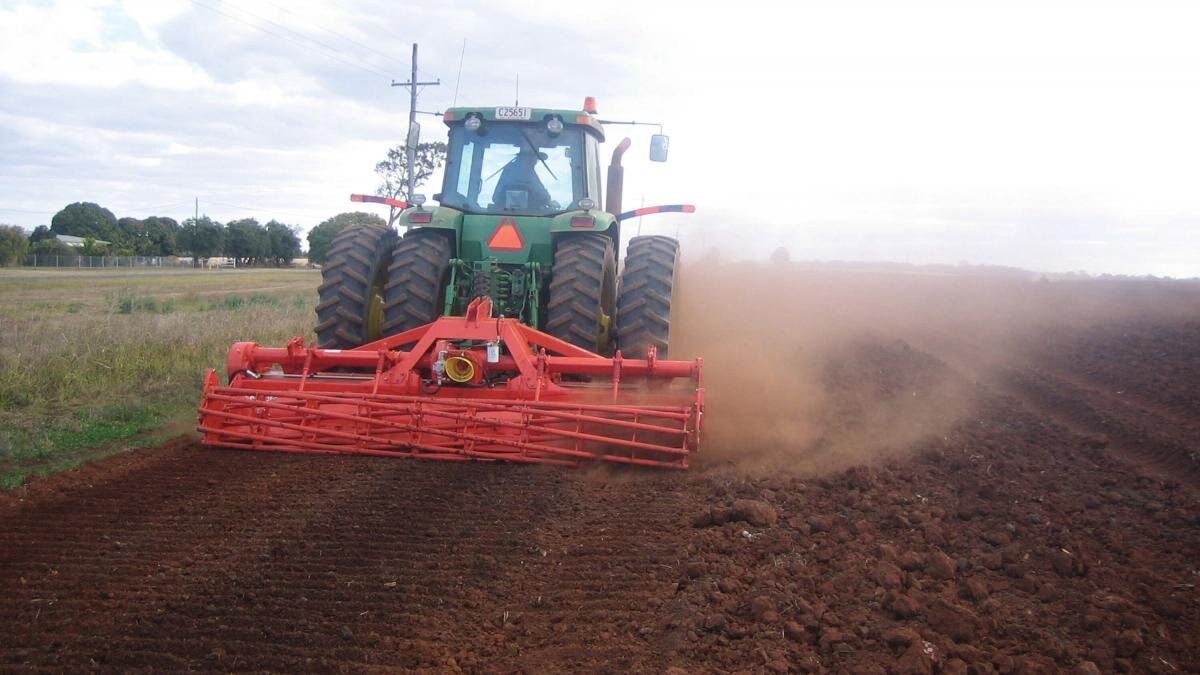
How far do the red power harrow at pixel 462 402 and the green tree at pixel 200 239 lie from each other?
63558 mm

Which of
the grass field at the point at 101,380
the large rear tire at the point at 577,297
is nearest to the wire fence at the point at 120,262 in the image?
the grass field at the point at 101,380

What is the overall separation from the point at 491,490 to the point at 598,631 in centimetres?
202

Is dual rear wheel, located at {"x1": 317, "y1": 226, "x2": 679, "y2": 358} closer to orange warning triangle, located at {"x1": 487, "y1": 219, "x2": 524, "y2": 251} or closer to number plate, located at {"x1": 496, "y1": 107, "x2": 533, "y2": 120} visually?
orange warning triangle, located at {"x1": 487, "y1": 219, "x2": 524, "y2": 251}

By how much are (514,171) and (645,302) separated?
5.63 feet

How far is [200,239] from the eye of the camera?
6488cm

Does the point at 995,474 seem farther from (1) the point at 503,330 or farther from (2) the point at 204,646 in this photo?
(2) the point at 204,646

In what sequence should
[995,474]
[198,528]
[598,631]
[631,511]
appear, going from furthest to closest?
1. [995,474]
2. [631,511]
3. [198,528]
4. [598,631]

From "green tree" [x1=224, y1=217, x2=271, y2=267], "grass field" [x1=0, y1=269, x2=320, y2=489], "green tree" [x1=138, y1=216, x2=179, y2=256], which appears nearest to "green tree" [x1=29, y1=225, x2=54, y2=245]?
"green tree" [x1=138, y1=216, x2=179, y2=256]

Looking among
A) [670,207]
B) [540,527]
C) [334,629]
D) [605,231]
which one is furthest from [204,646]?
[670,207]

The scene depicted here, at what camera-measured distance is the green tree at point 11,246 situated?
47.1 meters

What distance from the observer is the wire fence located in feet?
170

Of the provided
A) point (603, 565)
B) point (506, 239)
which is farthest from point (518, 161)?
point (603, 565)

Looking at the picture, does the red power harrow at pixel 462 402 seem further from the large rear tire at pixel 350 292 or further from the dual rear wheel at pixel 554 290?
the large rear tire at pixel 350 292

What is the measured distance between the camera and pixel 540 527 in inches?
181
